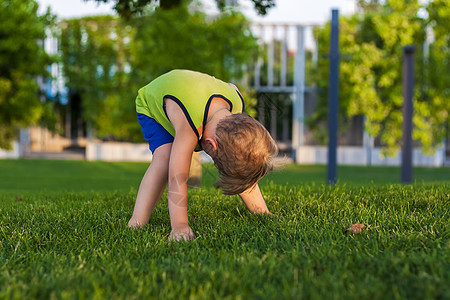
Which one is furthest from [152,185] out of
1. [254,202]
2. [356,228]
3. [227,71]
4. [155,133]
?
[227,71]

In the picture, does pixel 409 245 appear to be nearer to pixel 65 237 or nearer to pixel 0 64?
pixel 65 237

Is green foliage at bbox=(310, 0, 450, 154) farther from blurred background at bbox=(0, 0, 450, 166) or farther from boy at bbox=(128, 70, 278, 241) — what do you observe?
boy at bbox=(128, 70, 278, 241)

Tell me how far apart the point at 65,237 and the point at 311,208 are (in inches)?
68.5

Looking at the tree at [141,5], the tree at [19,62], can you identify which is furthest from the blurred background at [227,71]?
the tree at [141,5]

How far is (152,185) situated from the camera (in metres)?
2.94

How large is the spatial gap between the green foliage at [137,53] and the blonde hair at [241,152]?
5.27 meters

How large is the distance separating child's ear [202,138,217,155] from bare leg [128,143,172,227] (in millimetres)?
421

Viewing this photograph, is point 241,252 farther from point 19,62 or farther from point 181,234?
point 19,62

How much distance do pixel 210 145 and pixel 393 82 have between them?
1658cm

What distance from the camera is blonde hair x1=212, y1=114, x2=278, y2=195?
7.93ft

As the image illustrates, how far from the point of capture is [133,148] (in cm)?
2083

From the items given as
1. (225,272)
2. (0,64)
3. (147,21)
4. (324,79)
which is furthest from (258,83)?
(225,272)

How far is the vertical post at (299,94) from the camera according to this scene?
20938 mm

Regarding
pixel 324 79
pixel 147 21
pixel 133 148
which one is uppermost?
pixel 147 21
